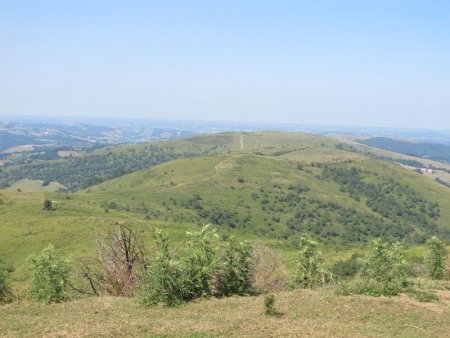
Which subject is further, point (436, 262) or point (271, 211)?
point (271, 211)

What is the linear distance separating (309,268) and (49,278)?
1848cm

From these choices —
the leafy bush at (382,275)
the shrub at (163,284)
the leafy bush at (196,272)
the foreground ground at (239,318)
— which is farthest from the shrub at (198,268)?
the leafy bush at (382,275)

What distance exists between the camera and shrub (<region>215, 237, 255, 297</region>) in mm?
25844

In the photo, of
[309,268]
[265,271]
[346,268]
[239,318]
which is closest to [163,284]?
[239,318]

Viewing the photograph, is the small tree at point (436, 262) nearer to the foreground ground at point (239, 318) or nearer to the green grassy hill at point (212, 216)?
the foreground ground at point (239, 318)

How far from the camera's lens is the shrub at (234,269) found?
2584 cm

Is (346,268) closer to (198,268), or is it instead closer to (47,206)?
(198,268)

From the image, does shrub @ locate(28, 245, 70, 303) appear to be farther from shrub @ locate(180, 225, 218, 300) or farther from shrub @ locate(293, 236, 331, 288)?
shrub @ locate(293, 236, 331, 288)

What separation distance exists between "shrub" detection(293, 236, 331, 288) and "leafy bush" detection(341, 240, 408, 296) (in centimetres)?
363

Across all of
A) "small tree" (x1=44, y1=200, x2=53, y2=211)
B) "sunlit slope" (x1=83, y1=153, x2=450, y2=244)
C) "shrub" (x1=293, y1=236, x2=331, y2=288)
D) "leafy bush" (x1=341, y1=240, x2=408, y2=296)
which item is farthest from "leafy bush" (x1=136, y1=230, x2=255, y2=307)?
"sunlit slope" (x1=83, y1=153, x2=450, y2=244)

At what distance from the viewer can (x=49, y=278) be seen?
87.2 feet

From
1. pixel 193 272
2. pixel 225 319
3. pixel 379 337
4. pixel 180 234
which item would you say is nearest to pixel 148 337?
pixel 225 319

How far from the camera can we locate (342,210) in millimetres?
185000

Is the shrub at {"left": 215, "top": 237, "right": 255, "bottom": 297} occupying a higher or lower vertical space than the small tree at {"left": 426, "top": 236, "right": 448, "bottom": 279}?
higher
